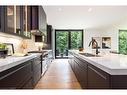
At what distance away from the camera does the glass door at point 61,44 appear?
42.6ft

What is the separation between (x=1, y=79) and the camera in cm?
158

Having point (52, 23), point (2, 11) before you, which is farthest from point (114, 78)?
point (52, 23)

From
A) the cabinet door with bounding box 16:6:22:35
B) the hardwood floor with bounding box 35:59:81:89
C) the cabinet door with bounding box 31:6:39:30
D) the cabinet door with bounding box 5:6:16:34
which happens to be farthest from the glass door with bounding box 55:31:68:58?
the cabinet door with bounding box 5:6:16:34

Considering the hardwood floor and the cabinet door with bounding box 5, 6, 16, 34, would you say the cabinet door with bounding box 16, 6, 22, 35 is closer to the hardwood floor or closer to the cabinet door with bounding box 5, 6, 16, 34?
the cabinet door with bounding box 5, 6, 16, 34

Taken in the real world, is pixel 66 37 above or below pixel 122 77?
above

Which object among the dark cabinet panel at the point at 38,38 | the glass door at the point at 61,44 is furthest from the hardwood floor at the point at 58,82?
the glass door at the point at 61,44

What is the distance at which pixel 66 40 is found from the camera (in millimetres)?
13086

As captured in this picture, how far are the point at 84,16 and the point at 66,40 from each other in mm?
3069

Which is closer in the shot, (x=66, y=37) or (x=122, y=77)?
(x=122, y=77)

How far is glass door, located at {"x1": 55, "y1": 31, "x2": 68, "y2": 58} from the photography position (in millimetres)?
12992
